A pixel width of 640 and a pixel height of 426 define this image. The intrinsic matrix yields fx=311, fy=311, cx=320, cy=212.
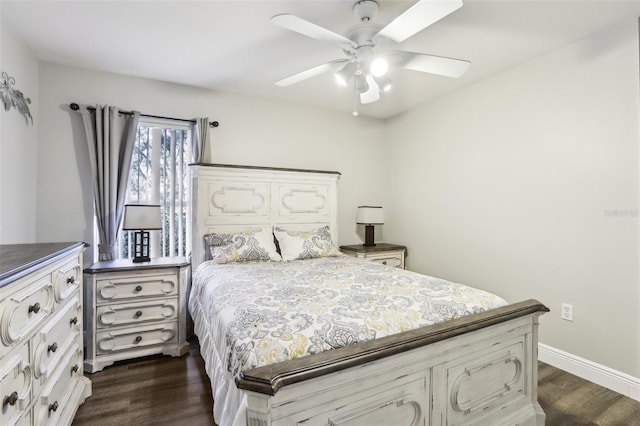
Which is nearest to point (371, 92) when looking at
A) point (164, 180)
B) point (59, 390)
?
point (164, 180)

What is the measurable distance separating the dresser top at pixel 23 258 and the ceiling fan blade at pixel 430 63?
210 centimetres

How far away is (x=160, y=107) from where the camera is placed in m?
3.12

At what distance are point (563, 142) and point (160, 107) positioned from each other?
11.9 feet

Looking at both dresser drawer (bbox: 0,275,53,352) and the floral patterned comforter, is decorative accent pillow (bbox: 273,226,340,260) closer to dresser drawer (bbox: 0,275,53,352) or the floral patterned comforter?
the floral patterned comforter

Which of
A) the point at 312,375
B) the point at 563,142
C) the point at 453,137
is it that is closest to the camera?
the point at 312,375

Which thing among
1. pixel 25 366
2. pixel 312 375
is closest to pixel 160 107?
pixel 25 366

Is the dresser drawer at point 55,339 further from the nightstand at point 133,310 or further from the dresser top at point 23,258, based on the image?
the nightstand at point 133,310

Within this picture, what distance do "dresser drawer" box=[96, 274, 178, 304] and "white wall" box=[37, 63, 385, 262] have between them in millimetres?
735

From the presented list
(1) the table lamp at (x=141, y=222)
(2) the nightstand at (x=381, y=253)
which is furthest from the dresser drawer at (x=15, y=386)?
(2) the nightstand at (x=381, y=253)

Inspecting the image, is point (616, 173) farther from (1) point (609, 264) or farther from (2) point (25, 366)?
(2) point (25, 366)

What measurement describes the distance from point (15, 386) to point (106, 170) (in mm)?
2105

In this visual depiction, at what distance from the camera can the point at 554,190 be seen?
2518 millimetres

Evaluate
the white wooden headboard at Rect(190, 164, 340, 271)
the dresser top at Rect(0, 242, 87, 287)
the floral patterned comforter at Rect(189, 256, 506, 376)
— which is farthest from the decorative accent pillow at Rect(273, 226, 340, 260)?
the dresser top at Rect(0, 242, 87, 287)

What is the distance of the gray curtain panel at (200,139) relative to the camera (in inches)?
125
